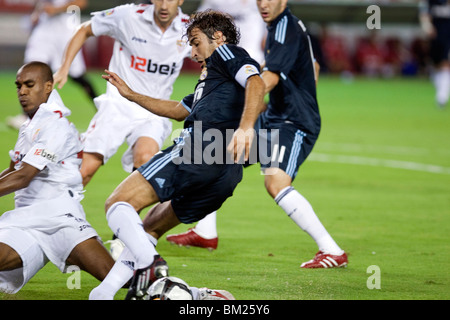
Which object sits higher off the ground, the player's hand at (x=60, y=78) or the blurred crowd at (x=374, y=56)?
the blurred crowd at (x=374, y=56)

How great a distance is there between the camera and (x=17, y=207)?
566 centimetres

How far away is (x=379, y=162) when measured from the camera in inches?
502

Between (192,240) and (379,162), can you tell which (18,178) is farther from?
(379,162)

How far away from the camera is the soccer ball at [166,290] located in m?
4.84

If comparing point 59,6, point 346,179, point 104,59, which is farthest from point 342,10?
point 346,179

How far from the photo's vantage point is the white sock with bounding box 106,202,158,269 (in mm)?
4953

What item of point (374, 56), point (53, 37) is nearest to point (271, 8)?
Result: point (53, 37)

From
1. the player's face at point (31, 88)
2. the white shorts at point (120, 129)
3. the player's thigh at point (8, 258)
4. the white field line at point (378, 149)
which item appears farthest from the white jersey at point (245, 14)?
the player's thigh at point (8, 258)

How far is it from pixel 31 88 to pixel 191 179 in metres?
1.33

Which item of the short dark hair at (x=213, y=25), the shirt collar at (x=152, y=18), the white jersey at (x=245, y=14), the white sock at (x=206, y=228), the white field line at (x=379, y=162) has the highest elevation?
the white jersey at (x=245, y=14)

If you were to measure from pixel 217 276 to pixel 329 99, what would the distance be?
677 inches

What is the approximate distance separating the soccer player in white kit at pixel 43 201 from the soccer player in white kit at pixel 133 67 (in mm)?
1908

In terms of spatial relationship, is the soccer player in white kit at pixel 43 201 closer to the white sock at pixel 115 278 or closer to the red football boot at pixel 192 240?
the white sock at pixel 115 278

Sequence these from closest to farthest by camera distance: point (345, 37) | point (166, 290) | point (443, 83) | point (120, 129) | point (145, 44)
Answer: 1. point (166, 290)
2. point (120, 129)
3. point (145, 44)
4. point (443, 83)
5. point (345, 37)
